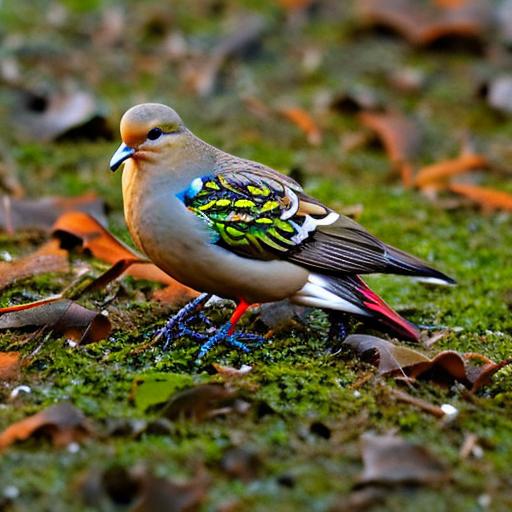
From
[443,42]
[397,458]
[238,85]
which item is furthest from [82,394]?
[443,42]

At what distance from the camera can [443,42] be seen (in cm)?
924

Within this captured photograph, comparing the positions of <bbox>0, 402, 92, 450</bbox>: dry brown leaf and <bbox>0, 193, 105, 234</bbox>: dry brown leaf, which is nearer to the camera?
<bbox>0, 402, 92, 450</bbox>: dry brown leaf

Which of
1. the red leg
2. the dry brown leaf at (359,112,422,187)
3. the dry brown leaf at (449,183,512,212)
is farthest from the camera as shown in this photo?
the dry brown leaf at (359,112,422,187)

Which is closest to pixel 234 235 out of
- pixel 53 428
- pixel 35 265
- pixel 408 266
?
pixel 408 266

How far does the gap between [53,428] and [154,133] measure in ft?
4.98

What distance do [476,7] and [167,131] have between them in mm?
5590

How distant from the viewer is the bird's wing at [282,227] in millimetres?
4484

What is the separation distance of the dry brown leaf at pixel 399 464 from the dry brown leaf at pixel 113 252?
178cm

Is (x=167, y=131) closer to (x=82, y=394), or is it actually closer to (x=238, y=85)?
(x=82, y=394)

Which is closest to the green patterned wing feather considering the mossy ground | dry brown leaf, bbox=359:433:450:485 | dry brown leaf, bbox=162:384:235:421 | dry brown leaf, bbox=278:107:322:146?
the mossy ground

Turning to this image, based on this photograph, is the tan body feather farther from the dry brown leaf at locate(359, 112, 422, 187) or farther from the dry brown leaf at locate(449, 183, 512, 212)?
the dry brown leaf at locate(359, 112, 422, 187)

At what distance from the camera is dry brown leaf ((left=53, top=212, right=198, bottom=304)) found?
5137 millimetres

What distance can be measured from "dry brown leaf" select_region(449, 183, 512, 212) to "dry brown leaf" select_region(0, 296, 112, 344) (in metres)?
3.16

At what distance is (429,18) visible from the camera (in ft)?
30.3
